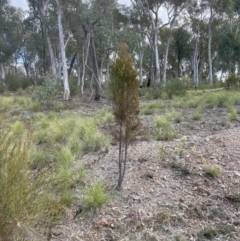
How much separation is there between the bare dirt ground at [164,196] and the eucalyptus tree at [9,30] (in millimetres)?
21286

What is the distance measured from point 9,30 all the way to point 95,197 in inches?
917

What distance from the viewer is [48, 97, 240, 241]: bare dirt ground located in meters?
2.58

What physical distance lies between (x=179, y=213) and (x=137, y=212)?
1.45ft

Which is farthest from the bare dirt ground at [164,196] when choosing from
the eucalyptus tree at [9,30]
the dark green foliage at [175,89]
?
the eucalyptus tree at [9,30]

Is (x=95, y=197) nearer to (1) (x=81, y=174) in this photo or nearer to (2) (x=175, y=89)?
(1) (x=81, y=174)

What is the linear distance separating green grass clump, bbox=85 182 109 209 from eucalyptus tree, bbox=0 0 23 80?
21933mm

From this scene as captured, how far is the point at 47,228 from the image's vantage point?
2406 millimetres

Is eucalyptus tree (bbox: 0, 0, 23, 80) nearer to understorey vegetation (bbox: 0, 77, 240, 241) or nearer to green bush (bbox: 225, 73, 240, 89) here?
green bush (bbox: 225, 73, 240, 89)

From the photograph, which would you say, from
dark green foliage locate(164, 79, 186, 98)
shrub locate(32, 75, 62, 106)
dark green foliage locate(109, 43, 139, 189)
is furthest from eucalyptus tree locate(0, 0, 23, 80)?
dark green foliage locate(109, 43, 139, 189)

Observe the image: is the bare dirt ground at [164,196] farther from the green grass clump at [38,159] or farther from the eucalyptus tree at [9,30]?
the eucalyptus tree at [9,30]

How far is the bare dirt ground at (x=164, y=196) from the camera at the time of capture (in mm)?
2582

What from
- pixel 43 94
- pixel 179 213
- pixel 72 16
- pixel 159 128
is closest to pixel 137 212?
pixel 179 213

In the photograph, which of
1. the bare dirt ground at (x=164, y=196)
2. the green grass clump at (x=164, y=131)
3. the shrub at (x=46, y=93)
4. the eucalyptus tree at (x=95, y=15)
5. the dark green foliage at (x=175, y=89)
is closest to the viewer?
the bare dirt ground at (x=164, y=196)

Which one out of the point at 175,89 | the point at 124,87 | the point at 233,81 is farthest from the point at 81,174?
the point at 233,81
